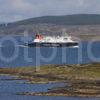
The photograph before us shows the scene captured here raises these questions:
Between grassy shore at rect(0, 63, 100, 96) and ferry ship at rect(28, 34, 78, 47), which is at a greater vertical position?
ferry ship at rect(28, 34, 78, 47)

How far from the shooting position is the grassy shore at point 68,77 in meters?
48.7

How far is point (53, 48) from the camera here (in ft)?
598

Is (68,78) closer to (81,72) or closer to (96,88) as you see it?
(81,72)

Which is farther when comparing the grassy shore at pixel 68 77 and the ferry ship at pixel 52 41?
the ferry ship at pixel 52 41

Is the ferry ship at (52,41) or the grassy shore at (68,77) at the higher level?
the ferry ship at (52,41)

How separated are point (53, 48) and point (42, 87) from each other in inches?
5104

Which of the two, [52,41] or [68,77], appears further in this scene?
[52,41]

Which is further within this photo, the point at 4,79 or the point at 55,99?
the point at 4,79

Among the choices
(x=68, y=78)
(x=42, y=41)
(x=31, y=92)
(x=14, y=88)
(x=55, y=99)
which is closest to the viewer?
(x=55, y=99)

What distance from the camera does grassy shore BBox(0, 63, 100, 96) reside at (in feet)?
160

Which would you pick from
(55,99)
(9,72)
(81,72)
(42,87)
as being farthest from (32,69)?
(55,99)

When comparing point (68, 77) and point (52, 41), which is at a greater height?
point (52, 41)

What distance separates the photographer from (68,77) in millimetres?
58312

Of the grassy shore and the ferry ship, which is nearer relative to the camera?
the grassy shore
